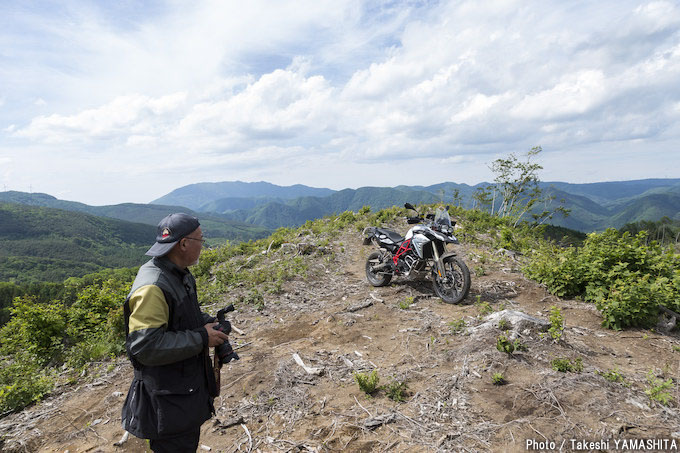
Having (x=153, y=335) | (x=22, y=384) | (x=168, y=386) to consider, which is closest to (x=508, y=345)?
(x=168, y=386)

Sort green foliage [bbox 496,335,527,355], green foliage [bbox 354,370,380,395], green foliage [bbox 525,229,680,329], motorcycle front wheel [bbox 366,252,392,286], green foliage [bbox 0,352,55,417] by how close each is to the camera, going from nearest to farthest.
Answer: green foliage [bbox 354,370,380,395] < green foliage [bbox 496,335,527,355] < green foliage [bbox 0,352,55,417] < green foliage [bbox 525,229,680,329] < motorcycle front wheel [bbox 366,252,392,286]

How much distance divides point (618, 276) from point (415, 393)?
4832 millimetres

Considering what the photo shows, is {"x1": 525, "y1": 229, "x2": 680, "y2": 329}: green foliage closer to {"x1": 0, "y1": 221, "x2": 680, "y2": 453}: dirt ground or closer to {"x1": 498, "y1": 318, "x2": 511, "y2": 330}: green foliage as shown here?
{"x1": 0, "y1": 221, "x2": 680, "y2": 453}: dirt ground

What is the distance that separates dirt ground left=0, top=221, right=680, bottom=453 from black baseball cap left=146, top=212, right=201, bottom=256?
2426 mm

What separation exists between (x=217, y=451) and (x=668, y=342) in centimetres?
630

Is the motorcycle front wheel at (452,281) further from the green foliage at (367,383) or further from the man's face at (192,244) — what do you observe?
the man's face at (192,244)

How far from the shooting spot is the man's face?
2592 millimetres

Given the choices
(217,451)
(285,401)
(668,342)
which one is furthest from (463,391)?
(668,342)

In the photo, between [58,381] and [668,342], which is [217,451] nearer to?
[58,381]

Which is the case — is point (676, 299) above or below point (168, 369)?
below

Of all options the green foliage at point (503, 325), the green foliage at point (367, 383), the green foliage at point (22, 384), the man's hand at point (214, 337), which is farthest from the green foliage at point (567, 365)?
the green foliage at point (22, 384)

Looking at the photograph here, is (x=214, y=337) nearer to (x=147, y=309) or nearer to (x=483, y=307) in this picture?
(x=147, y=309)

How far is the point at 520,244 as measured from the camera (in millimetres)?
11125

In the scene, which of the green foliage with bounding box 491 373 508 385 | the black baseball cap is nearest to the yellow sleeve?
the black baseball cap
